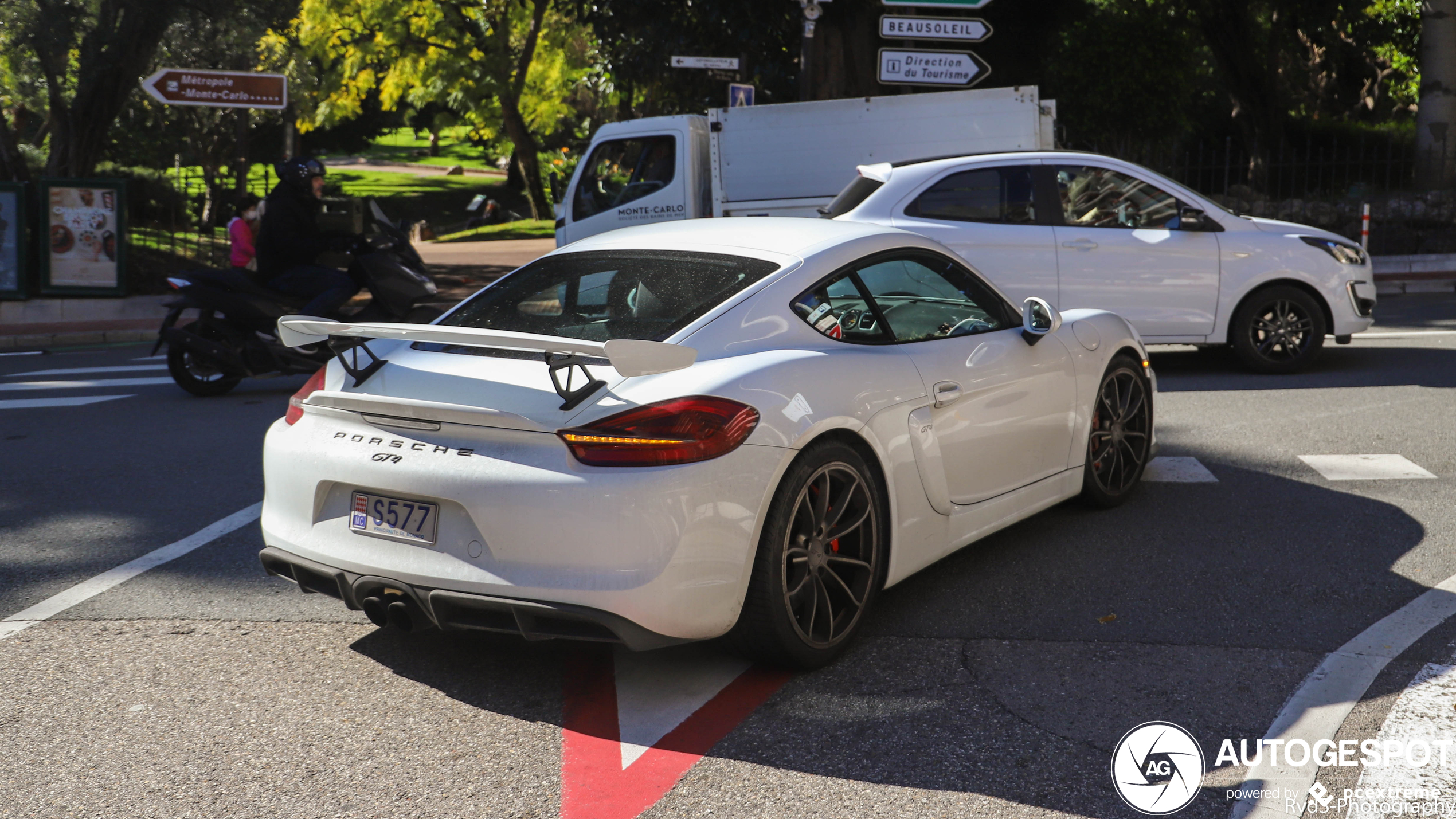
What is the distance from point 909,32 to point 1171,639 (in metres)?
11.4

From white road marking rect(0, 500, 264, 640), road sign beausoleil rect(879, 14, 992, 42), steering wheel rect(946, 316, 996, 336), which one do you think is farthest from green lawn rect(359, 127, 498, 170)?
steering wheel rect(946, 316, 996, 336)

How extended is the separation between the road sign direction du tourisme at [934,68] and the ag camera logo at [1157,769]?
1225 cm

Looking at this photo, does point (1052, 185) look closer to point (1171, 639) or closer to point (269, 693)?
point (1171, 639)

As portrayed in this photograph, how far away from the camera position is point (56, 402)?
982 centimetres

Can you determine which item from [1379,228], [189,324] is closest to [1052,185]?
[189,324]

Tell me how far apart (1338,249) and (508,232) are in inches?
1047

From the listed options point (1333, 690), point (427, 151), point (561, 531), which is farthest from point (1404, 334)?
point (427, 151)

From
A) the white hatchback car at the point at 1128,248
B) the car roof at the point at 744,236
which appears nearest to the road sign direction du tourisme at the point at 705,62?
the white hatchback car at the point at 1128,248

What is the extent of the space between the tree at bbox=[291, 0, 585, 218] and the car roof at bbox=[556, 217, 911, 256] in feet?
95.8

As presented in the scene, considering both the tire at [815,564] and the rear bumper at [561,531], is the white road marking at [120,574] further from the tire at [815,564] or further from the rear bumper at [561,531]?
the tire at [815,564]

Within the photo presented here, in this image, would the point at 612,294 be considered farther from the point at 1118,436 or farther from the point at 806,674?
the point at 1118,436

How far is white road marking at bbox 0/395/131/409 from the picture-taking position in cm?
961

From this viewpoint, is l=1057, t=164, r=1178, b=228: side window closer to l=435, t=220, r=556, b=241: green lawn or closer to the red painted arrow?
the red painted arrow

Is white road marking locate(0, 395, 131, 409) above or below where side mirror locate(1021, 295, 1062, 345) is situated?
below
